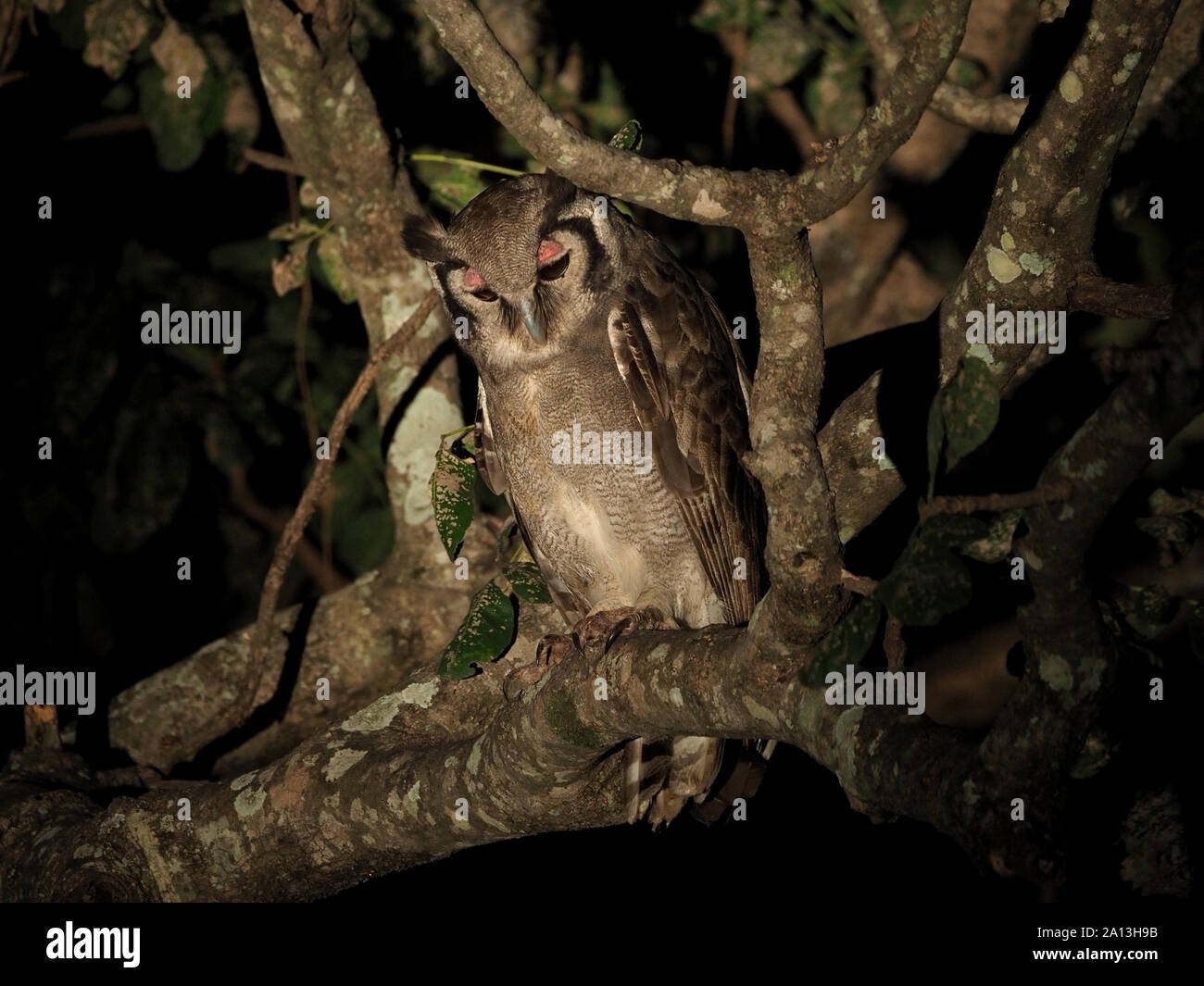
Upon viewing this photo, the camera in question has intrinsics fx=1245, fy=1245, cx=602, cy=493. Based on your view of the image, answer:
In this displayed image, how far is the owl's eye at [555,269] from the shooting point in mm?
3107

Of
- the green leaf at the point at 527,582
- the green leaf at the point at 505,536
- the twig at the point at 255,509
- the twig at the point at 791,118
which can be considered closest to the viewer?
the green leaf at the point at 527,582

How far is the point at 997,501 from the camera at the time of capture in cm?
168

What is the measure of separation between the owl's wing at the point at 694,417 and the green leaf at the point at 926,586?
1.40m

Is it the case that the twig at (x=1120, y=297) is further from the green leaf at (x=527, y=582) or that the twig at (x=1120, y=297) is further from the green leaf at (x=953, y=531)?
the green leaf at (x=527, y=582)

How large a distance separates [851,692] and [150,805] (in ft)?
6.71

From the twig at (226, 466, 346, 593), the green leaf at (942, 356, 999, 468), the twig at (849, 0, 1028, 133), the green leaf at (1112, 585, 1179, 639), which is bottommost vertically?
the green leaf at (1112, 585, 1179, 639)

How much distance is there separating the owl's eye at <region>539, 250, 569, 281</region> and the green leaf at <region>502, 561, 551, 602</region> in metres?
0.78

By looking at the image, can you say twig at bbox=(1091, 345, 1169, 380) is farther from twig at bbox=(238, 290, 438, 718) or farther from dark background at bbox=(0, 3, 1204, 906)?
twig at bbox=(238, 290, 438, 718)

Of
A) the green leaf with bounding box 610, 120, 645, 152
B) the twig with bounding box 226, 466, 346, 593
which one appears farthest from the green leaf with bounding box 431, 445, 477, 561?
the twig with bounding box 226, 466, 346, 593

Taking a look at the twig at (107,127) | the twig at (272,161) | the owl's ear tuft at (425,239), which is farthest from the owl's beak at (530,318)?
the twig at (107,127)

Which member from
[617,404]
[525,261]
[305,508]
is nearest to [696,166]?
[525,261]

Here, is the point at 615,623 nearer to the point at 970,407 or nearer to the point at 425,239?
the point at 425,239

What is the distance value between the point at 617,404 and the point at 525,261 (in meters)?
0.43

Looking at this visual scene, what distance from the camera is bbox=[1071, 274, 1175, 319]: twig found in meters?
2.14
